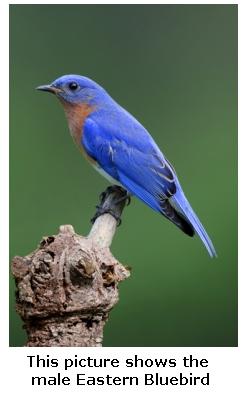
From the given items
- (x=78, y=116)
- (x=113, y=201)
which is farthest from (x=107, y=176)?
(x=78, y=116)

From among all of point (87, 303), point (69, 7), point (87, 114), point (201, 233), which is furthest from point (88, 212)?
point (87, 303)

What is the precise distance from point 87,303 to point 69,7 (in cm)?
379

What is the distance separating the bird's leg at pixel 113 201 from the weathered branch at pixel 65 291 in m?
0.65

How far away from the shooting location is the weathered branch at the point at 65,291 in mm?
2682

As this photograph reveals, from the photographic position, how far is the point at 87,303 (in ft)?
8.86

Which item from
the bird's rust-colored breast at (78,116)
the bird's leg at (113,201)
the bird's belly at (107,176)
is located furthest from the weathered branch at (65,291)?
the bird's rust-colored breast at (78,116)

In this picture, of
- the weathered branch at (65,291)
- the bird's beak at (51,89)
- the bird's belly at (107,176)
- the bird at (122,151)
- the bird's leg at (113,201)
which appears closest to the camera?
the weathered branch at (65,291)

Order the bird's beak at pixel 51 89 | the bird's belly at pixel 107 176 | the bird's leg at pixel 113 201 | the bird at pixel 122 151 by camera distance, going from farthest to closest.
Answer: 1. the bird's beak at pixel 51 89
2. the bird's belly at pixel 107 176
3. the bird at pixel 122 151
4. the bird's leg at pixel 113 201

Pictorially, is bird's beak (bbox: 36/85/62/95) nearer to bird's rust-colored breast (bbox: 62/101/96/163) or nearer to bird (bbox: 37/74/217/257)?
bird (bbox: 37/74/217/257)

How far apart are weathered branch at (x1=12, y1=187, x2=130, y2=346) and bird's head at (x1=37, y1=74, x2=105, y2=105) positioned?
1658mm

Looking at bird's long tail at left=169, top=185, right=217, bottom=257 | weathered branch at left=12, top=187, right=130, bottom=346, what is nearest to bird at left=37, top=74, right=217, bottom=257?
bird's long tail at left=169, top=185, right=217, bottom=257

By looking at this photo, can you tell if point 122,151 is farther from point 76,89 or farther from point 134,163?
point 76,89

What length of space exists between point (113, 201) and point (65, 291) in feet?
3.88

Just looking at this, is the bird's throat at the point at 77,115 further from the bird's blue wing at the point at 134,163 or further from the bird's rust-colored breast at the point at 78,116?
the bird's blue wing at the point at 134,163
